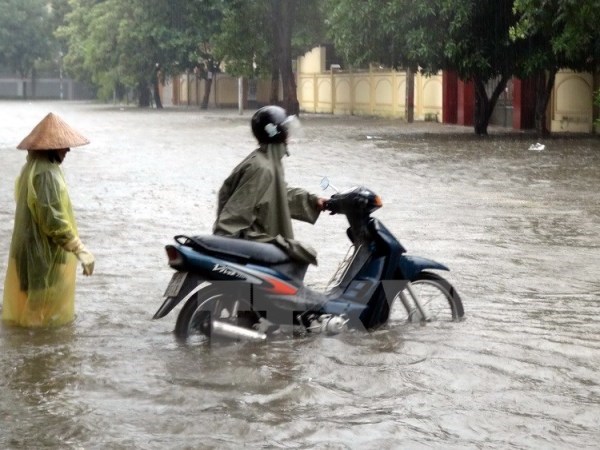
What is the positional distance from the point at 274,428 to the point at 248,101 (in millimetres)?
62443

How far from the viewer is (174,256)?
6.95 metres

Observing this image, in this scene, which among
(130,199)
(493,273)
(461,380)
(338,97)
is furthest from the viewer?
(338,97)

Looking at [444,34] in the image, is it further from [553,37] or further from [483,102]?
[553,37]

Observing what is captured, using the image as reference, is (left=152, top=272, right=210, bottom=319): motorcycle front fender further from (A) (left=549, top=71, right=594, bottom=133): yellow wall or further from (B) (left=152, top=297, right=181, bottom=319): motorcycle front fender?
(A) (left=549, top=71, right=594, bottom=133): yellow wall

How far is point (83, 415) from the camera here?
18.7ft

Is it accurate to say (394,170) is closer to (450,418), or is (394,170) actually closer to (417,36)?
(417,36)

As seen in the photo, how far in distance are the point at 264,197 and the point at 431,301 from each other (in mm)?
1323

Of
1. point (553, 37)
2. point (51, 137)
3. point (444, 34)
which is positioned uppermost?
point (444, 34)

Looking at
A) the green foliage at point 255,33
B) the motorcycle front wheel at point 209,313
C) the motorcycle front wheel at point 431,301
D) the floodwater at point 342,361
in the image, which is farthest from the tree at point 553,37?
the green foliage at point 255,33

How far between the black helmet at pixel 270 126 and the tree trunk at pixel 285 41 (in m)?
37.9

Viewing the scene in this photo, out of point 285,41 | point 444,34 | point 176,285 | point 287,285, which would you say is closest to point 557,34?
point 444,34

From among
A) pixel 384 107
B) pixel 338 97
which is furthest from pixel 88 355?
pixel 338 97

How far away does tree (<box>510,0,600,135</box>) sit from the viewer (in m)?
23.7

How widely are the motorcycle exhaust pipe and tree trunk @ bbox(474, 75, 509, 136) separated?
2394cm
